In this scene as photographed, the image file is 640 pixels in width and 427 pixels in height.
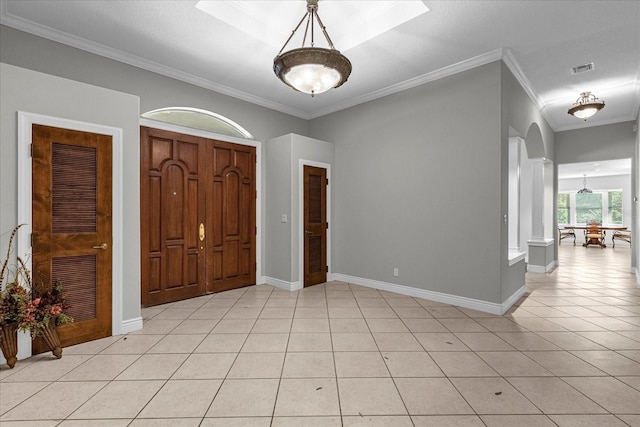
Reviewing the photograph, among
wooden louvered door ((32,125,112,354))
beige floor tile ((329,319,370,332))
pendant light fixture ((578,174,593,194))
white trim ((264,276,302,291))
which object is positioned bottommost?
beige floor tile ((329,319,370,332))

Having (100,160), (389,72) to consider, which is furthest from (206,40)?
(389,72)

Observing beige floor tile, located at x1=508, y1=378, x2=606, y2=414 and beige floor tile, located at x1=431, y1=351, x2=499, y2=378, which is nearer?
beige floor tile, located at x1=508, y1=378, x2=606, y2=414

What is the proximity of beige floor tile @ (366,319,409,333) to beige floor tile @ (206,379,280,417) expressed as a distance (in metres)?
1.44

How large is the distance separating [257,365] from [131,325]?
1659 millimetres

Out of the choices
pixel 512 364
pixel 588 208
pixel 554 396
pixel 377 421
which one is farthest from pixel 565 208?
pixel 377 421

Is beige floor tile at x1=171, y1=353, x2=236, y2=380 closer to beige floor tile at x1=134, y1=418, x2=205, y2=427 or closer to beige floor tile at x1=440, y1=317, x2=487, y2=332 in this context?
beige floor tile at x1=134, y1=418, x2=205, y2=427

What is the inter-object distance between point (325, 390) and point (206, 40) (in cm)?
388

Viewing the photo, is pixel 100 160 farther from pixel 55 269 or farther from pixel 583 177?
pixel 583 177

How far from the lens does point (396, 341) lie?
3.06 meters

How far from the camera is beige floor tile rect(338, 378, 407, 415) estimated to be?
1.99m

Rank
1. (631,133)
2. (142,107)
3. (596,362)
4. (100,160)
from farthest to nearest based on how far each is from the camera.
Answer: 1. (631,133)
2. (142,107)
3. (100,160)
4. (596,362)

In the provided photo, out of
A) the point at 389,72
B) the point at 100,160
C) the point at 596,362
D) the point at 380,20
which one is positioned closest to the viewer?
the point at 596,362

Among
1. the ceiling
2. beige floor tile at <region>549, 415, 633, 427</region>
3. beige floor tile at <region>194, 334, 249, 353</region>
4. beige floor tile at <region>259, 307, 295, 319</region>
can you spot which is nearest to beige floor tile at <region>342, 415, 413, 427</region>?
beige floor tile at <region>549, 415, 633, 427</region>

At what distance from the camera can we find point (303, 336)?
318 centimetres
